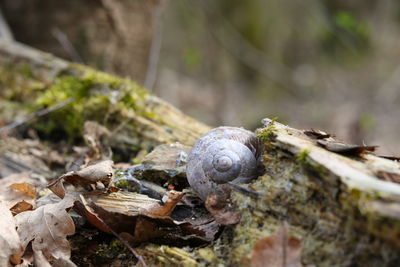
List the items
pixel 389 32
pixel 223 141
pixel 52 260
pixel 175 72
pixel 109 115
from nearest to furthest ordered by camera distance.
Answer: pixel 52 260 < pixel 223 141 < pixel 109 115 < pixel 175 72 < pixel 389 32

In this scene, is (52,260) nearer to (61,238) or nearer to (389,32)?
(61,238)

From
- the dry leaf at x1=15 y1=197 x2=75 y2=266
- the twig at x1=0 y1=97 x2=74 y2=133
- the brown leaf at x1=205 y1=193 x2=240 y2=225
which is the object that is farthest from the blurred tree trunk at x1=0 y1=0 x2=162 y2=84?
the brown leaf at x1=205 y1=193 x2=240 y2=225

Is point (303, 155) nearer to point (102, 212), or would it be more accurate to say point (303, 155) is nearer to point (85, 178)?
point (102, 212)

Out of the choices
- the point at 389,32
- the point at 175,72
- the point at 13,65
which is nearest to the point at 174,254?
the point at 13,65

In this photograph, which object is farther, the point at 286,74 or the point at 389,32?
the point at 389,32

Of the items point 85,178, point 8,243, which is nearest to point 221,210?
point 85,178

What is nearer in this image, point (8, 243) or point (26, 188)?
point (8, 243)
